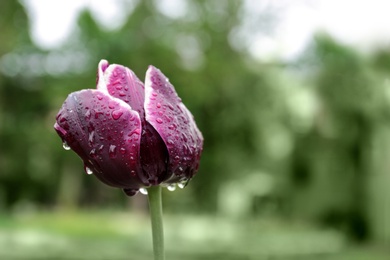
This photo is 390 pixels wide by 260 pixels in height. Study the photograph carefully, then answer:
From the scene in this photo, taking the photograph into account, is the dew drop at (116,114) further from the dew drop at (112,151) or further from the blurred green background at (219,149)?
the blurred green background at (219,149)

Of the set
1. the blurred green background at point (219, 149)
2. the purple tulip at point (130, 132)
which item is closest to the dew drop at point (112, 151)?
the purple tulip at point (130, 132)

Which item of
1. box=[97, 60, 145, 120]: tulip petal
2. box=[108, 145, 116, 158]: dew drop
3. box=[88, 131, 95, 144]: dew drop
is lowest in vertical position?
box=[108, 145, 116, 158]: dew drop

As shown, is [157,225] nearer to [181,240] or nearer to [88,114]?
[88,114]

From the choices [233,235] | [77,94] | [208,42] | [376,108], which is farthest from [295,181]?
[77,94]

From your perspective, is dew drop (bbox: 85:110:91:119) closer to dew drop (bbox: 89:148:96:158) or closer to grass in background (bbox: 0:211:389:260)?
dew drop (bbox: 89:148:96:158)

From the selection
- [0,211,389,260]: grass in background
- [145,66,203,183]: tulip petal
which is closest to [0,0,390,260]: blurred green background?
[0,211,389,260]: grass in background

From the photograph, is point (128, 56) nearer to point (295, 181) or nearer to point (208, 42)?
point (208, 42)

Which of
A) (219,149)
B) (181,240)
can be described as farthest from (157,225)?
(219,149)
